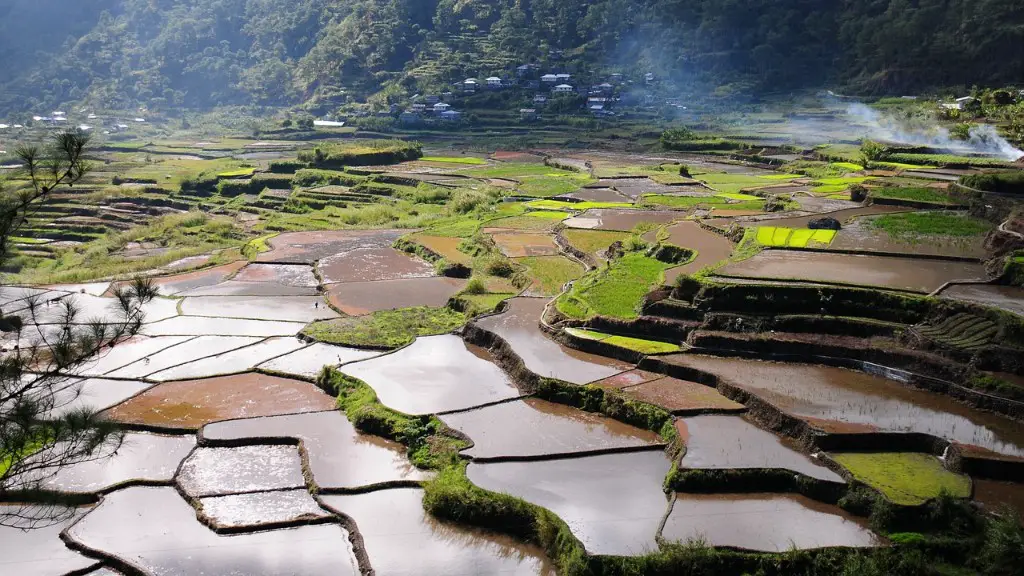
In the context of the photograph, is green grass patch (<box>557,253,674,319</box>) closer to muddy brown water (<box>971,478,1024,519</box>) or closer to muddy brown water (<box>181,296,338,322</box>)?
muddy brown water (<box>181,296,338,322</box>)

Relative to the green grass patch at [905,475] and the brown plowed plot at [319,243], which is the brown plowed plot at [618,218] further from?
the green grass patch at [905,475]

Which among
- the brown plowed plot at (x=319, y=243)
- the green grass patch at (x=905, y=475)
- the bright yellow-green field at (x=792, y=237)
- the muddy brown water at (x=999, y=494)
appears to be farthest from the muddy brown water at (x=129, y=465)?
the bright yellow-green field at (x=792, y=237)

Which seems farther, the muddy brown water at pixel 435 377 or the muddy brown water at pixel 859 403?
the muddy brown water at pixel 435 377

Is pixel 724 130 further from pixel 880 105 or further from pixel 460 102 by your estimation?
pixel 460 102

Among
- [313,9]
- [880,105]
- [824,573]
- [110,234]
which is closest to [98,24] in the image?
[313,9]

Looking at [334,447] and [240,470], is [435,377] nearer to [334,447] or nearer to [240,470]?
[334,447]
